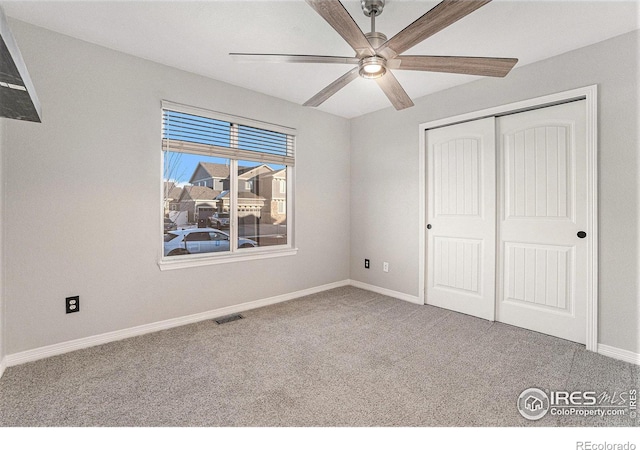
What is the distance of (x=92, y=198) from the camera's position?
2.46 m

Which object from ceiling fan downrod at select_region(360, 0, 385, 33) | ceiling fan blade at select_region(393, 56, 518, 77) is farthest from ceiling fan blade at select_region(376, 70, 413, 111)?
ceiling fan downrod at select_region(360, 0, 385, 33)

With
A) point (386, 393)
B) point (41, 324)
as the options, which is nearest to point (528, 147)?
point (386, 393)

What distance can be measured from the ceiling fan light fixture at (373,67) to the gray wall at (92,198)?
6.17 ft

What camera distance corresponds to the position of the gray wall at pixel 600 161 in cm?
225

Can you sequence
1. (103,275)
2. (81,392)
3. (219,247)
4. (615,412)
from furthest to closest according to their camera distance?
1. (219,247)
2. (103,275)
3. (81,392)
4. (615,412)

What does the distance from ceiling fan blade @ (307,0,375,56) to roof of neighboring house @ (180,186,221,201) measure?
6.79 ft

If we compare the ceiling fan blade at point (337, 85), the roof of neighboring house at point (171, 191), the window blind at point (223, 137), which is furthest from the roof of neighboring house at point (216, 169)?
the ceiling fan blade at point (337, 85)

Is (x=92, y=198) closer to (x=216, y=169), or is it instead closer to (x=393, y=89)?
(x=216, y=169)

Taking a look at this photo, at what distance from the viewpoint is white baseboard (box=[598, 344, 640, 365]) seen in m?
2.23

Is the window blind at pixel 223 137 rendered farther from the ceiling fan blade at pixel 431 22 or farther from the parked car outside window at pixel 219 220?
the ceiling fan blade at pixel 431 22

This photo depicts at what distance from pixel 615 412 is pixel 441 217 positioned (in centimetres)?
211

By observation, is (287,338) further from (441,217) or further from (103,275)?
(441,217)
